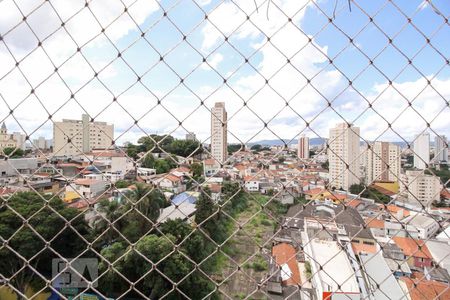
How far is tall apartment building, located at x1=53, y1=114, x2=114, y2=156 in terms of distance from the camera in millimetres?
849

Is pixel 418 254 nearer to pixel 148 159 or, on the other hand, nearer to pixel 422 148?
pixel 422 148

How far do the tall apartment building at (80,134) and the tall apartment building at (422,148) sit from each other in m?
0.88

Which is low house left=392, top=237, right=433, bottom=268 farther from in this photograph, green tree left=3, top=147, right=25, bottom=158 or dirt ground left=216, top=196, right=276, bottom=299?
dirt ground left=216, top=196, right=276, bottom=299

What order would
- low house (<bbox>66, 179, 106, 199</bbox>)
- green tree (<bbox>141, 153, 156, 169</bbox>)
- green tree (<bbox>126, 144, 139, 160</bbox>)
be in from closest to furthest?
green tree (<bbox>141, 153, 156, 169</bbox>), green tree (<bbox>126, 144, 139, 160</bbox>), low house (<bbox>66, 179, 106, 199</bbox>)

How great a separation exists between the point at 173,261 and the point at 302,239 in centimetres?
335

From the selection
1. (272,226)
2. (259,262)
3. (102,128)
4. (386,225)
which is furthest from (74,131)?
(272,226)

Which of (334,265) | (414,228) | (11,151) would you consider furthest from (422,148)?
(334,265)

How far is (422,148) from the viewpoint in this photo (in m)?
0.96

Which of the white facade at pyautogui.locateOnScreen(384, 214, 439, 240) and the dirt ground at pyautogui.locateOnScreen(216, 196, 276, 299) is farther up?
the white facade at pyautogui.locateOnScreen(384, 214, 439, 240)

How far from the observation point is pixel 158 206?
6.31 m

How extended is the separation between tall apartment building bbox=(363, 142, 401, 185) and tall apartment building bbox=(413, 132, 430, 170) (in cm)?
5

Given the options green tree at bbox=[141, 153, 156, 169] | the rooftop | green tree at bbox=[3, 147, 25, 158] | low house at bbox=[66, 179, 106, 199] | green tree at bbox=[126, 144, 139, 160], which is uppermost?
green tree at bbox=[3, 147, 25, 158]

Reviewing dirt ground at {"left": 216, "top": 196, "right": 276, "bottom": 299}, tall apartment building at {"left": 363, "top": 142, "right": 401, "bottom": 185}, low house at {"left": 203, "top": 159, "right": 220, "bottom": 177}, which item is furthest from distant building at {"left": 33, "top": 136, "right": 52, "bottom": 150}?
dirt ground at {"left": 216, "top": 196, "right": 276, "bottom": 299}

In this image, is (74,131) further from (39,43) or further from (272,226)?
(272,226)
